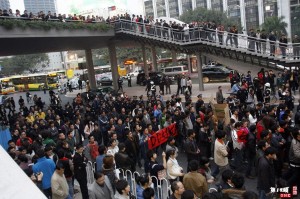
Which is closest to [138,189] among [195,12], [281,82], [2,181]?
[2,181]

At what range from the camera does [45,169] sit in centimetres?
752

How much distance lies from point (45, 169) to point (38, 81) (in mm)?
42778

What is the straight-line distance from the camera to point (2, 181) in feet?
14.9

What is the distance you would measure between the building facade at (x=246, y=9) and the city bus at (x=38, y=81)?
1573 inches

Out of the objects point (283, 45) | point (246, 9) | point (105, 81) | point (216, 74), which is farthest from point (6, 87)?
point (246, 9)

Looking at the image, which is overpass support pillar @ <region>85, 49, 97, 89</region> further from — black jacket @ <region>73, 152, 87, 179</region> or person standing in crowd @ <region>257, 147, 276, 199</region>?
person standing in crowd @ <region>257, 147, 276, 199</region>

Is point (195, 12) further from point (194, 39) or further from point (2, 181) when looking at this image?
point (2, 181)

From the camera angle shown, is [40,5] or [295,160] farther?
[40,5]

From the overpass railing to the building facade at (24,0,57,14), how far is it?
509 feet

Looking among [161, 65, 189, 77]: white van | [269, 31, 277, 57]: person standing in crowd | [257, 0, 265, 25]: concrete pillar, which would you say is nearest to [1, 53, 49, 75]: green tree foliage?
[257, 0, 265, 25]: concrete pillar

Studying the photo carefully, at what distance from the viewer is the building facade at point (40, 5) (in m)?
174

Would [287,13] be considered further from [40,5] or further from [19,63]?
[40,5]

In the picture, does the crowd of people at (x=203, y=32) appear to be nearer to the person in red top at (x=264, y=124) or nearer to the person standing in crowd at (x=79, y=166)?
the person in red top at (x=264, y=124)

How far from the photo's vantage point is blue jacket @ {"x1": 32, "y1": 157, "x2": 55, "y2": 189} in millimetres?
7454
